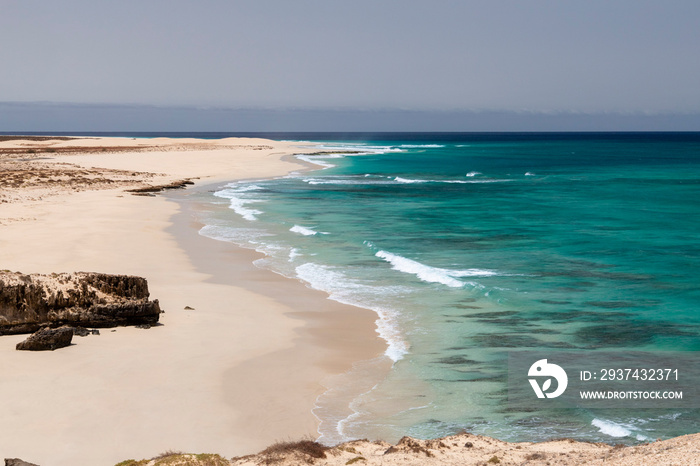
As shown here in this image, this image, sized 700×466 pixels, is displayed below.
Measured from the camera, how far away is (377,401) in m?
11.9

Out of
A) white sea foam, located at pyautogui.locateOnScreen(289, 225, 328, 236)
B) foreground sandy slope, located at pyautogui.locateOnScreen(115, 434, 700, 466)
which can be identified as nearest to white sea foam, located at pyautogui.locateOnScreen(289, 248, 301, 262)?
white sea foam, located at pyautogui.locateOnScreen(289, 225, 328, 236)

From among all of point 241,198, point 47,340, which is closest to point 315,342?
point 47,340

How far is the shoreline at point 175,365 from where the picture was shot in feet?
32.8

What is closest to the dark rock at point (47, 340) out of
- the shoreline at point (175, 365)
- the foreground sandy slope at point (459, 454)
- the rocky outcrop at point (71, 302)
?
the shoreline at point (175, 365)

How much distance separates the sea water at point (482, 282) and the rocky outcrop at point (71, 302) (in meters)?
5.65

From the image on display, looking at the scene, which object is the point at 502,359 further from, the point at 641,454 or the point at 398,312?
the point at 641,454

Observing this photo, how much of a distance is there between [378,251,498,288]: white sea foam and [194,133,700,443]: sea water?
0.21 feet

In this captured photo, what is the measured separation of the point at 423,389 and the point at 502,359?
98.1 inches

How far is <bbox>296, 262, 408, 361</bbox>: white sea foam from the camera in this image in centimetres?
1534

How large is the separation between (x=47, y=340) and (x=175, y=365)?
8.46 feet

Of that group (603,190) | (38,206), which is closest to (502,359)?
(38,206)

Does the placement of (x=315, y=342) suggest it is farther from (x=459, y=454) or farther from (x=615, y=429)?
(x=459, y=454)

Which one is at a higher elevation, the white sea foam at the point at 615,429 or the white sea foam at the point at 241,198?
the white sea foam at the point at 241,198

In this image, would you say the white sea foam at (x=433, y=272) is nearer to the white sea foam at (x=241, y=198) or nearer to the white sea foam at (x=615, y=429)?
the white sea foam at (x=615, y=429)
